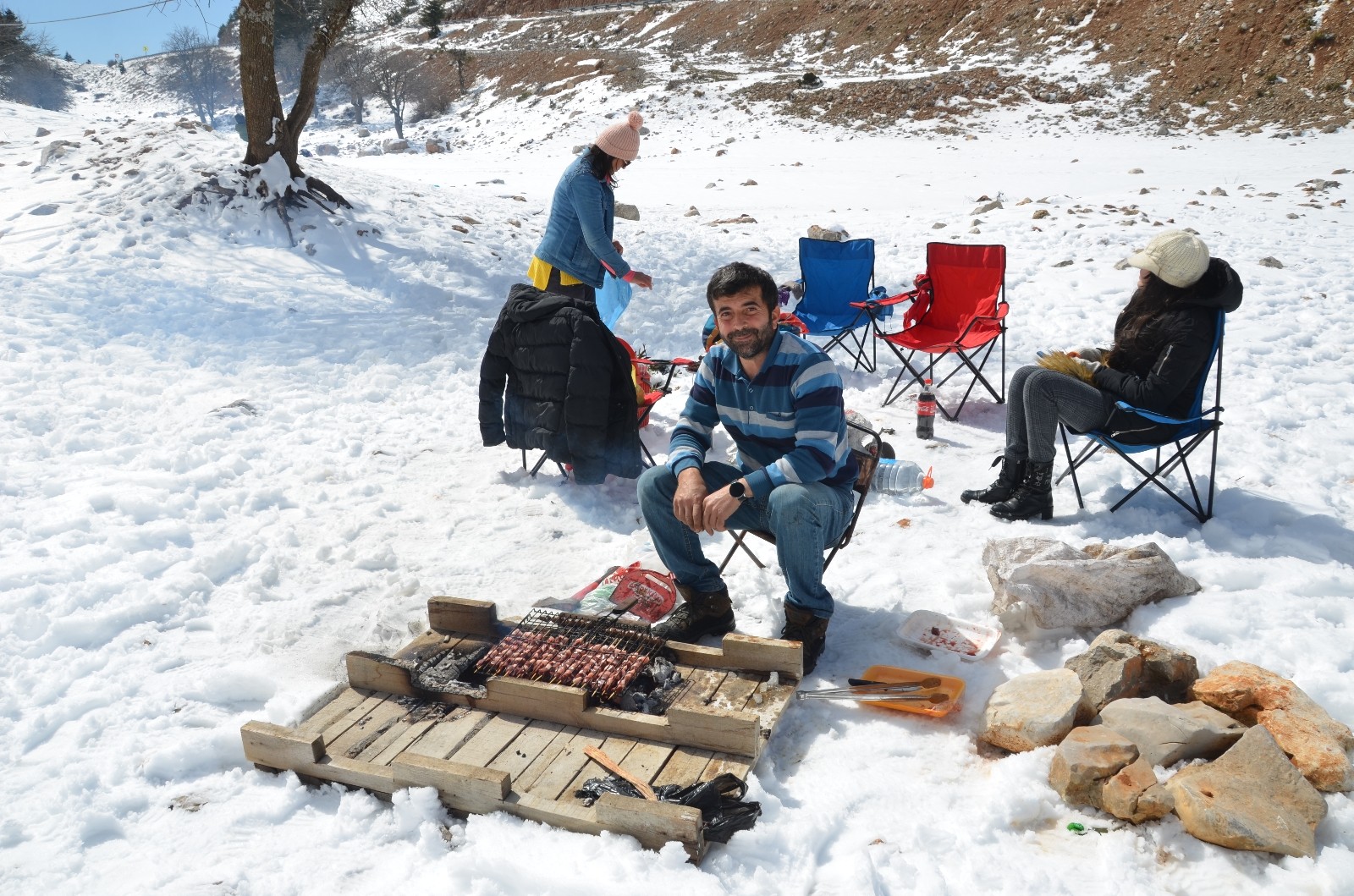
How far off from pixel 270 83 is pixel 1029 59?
927 inches

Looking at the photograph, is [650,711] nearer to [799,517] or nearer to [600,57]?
[799,517]

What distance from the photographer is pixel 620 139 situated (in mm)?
4633

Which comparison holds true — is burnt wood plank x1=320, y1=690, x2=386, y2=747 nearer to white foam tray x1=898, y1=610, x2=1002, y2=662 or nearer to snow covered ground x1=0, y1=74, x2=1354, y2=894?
snow covered ground x1=0, y1=74, x2=1354, y2=894

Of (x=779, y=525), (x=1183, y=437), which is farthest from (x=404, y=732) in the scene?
(x=1183, y=437)

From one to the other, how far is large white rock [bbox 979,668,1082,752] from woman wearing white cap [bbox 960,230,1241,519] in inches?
60.3

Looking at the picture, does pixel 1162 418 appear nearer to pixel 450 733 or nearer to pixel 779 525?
pixel 779 525

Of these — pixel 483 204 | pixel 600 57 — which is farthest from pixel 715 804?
pixel 600 57

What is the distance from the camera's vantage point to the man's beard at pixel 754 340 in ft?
9.92

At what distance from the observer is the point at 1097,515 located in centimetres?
414

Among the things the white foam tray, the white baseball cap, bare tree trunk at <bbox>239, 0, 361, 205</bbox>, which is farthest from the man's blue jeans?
bare tree trunk at <bbox>239, 0, 361, 205</bbox>

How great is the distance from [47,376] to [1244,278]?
911cm

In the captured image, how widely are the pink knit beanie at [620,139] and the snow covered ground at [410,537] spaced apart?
1.78 metres

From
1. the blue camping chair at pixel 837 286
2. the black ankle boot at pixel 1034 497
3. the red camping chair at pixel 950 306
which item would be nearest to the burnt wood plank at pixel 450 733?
the black ankle boot at pixel 1034 497

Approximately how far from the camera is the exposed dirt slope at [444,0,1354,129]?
66.5ft
